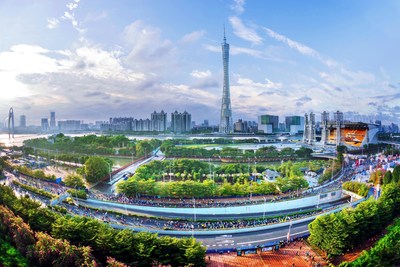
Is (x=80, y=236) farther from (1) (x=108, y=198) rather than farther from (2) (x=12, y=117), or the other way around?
(2) (x=12, y=117)

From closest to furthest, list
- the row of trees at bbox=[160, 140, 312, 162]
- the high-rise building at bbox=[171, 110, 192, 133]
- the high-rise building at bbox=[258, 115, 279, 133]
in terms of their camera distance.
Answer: the row of trees at bbox=[160, 140, 312, 162], the high-rise building at bbox=[171, 110, 192, 133], the high-rise building at bbox=[258, 115, 279, 133]

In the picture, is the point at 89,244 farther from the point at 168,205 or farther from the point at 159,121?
the point at 159,121

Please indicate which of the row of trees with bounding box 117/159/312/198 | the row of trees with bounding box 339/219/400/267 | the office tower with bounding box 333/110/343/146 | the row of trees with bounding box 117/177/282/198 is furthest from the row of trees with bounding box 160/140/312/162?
the row of trees with bounding box 339/219/400/267

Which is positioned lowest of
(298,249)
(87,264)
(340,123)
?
(298,249)

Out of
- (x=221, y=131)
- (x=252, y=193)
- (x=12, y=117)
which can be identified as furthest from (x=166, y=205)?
(x=221, y=131)

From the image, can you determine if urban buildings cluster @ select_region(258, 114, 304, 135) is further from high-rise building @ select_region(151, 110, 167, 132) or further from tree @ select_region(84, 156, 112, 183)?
tree @ select_region(84, 156, 112, 183)

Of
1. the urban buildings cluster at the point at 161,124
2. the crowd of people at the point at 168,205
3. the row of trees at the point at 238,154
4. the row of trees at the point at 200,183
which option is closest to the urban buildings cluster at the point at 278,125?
the urban buildings cluster at the point at 161,124
